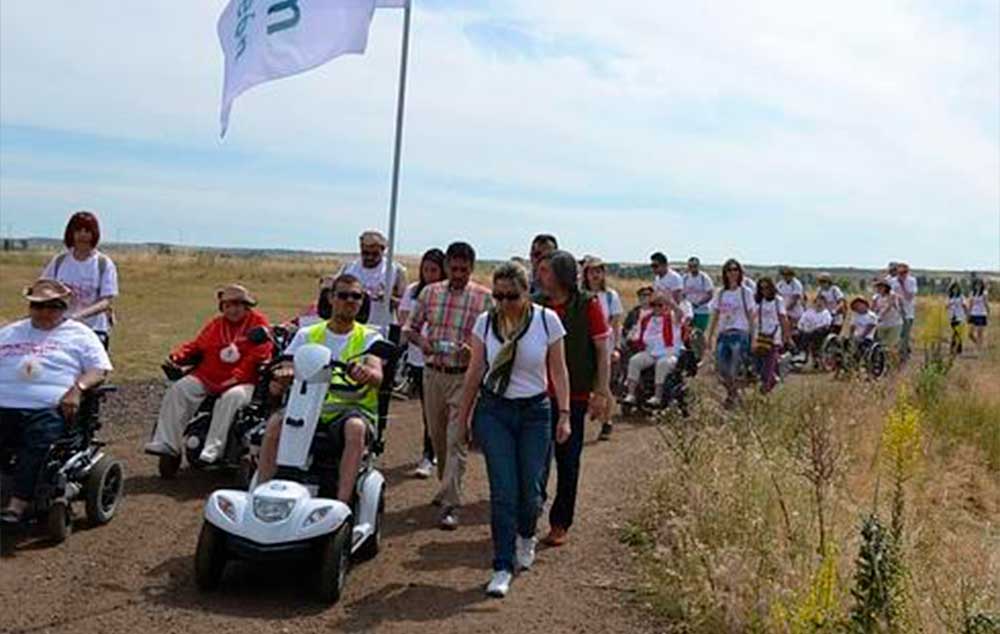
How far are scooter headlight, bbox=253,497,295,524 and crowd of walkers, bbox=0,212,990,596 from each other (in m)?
0.53

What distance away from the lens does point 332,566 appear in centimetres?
627

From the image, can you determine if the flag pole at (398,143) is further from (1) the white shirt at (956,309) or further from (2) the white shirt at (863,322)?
(1) the white shirt at (956,309)

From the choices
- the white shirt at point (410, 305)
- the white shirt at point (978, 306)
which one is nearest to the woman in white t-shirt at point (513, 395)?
the white shirt at point (410, 305)

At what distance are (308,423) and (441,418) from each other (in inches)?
80.6

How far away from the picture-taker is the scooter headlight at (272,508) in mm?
6199

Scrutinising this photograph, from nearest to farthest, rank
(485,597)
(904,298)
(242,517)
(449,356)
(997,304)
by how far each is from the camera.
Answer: (242,517), (485,597), (449,356), (904,298), (997,304)

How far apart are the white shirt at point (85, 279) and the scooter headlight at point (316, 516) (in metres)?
3.57

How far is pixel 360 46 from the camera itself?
934 cm

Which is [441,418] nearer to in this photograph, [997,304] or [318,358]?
[318,358]

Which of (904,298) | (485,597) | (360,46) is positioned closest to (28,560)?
(485,597)

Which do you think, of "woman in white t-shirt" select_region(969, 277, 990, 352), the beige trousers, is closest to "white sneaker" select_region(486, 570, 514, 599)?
the beige trousers

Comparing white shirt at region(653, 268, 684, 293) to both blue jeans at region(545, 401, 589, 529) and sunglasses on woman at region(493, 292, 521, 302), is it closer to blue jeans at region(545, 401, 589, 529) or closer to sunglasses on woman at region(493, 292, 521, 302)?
blue jeans at region(545, 401, 589, 529)

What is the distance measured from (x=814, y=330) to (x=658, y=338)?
8486 millimetres

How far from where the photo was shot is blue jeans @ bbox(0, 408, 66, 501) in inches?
271
